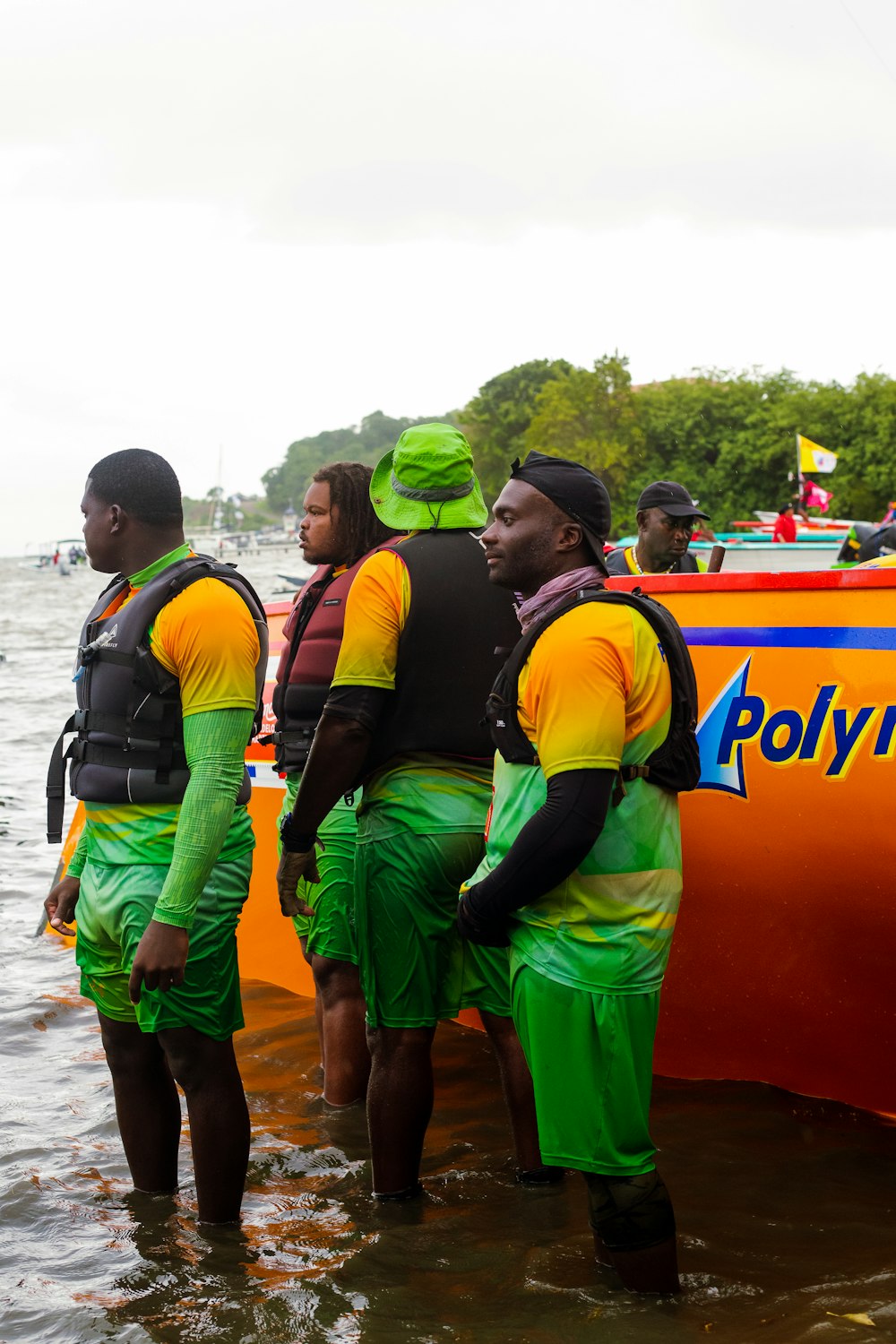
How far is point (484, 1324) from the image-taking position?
10.5 feet

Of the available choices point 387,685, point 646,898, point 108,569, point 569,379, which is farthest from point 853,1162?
point 569,379

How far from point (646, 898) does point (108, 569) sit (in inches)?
63.1

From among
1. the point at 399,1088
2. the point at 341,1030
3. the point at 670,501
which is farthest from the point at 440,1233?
the point at 670,501

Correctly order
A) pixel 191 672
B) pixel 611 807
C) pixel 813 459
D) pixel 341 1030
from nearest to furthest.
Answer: pixel 611 807 → pixel 191 672 → pixel 341 1030 → pixel 813 459

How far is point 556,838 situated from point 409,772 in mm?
994

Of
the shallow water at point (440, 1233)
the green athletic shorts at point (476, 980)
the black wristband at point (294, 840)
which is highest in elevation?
the black wristband at point (294, 840)

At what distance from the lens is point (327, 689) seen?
4.36 m

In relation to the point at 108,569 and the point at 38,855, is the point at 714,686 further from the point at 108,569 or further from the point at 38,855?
the point at 38,855

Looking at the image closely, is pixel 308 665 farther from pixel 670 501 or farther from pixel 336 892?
pixel 670 501

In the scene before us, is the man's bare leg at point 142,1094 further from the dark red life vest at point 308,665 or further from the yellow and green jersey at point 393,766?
the dark red life vest at point 308,665

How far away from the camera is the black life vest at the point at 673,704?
2.82m

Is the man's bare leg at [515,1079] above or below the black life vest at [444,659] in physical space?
below

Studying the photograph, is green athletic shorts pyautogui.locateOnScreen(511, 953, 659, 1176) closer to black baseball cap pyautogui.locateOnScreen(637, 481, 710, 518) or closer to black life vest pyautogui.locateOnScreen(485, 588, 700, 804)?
black life vest pyautogui.locateOnScreen(485, 588, 700, 804)

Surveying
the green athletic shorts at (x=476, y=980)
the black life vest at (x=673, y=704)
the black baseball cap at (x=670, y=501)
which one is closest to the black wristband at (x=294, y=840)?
the green athletic shorts at (x=476, y=980)
